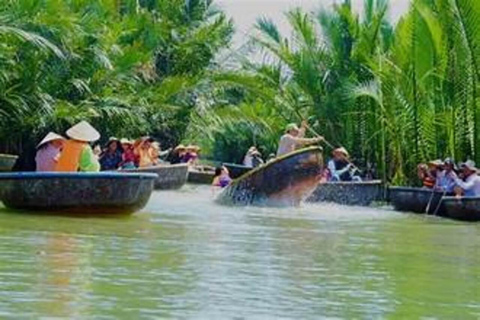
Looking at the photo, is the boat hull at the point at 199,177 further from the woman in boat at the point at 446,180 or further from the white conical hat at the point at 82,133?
the white conical hat at the point at 82,133

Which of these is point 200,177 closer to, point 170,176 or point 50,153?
point 170,176

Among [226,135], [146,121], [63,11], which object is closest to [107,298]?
[63,11]

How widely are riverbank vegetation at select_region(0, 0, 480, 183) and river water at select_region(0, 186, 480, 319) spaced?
6402 mm

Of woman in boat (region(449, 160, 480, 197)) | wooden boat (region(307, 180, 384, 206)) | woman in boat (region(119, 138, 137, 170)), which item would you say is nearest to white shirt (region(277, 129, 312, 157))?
wooden boat (region(307, 180, 384, 206))

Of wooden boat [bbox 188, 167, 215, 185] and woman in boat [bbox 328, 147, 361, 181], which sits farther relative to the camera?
wooden boat [bbox 188, 167, 215, 185]

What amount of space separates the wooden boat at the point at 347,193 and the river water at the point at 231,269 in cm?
455

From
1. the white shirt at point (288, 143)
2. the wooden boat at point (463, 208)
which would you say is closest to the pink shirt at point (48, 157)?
the white shirt at point (288, 143)

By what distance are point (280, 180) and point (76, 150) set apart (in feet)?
14.4

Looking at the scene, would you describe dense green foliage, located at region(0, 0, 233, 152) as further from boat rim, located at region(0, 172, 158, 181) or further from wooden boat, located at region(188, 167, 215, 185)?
boat rim, located at region(0, 172, 158, 181)

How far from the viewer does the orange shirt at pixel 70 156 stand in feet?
48.7

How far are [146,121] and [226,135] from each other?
9053 millimetres

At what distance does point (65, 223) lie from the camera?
13.6 meters

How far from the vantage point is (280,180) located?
18469 millimetres

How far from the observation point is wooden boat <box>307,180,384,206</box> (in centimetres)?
2058
